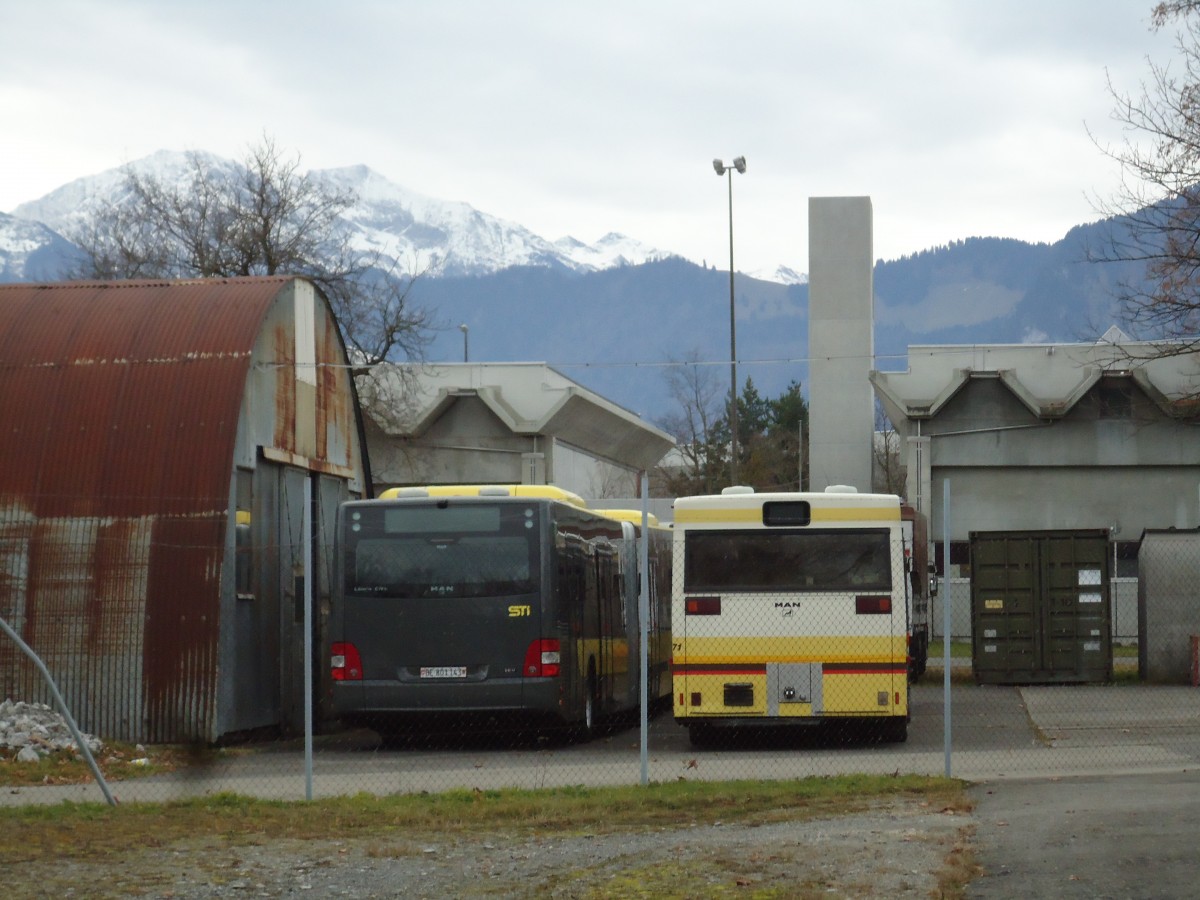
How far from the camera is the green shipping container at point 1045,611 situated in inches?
1129

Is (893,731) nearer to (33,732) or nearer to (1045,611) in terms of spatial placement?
(33,732)

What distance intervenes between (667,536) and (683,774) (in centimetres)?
Answer: 1317

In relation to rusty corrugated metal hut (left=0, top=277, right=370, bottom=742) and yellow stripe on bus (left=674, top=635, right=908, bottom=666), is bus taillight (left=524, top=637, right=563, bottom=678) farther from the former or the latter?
rusty corrugated metal hut (left=0, top=277, right=370, bottom=742)

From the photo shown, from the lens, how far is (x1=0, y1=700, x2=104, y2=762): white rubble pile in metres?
17.5

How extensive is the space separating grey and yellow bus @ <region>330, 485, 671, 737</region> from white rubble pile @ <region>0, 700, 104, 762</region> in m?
2.87

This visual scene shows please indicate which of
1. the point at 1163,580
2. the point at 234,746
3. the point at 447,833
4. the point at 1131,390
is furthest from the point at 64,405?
the point at 1131,390

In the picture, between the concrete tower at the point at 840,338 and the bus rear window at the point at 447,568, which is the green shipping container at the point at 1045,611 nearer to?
the bus rear window at the point at 447,568

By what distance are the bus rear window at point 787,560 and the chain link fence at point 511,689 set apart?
35 millimetres

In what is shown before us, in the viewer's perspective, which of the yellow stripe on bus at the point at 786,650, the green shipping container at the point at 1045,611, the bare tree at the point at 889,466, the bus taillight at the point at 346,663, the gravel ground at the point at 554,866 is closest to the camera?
the gravel ground at the point at 554,866

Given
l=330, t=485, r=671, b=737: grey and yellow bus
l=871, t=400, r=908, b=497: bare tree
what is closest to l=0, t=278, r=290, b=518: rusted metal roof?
l=330, t=485, r=671, b=737: grey and yellow bus

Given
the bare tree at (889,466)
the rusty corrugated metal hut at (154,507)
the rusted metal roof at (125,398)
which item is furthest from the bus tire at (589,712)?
the bare tree at (889,466)

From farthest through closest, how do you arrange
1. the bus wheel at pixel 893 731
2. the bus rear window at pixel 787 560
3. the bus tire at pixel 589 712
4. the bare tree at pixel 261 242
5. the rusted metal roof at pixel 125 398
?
1. the bare tree at pixel 261 242
2. the rusted metal roof at pixel 125 398
3. the bus tire at pixel 589 712
4. the bus wheel at pixel 893 731
5. the bus rear window at pixel 787 560

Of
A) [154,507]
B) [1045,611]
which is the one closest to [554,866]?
[154,507]

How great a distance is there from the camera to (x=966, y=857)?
32.7 feet
